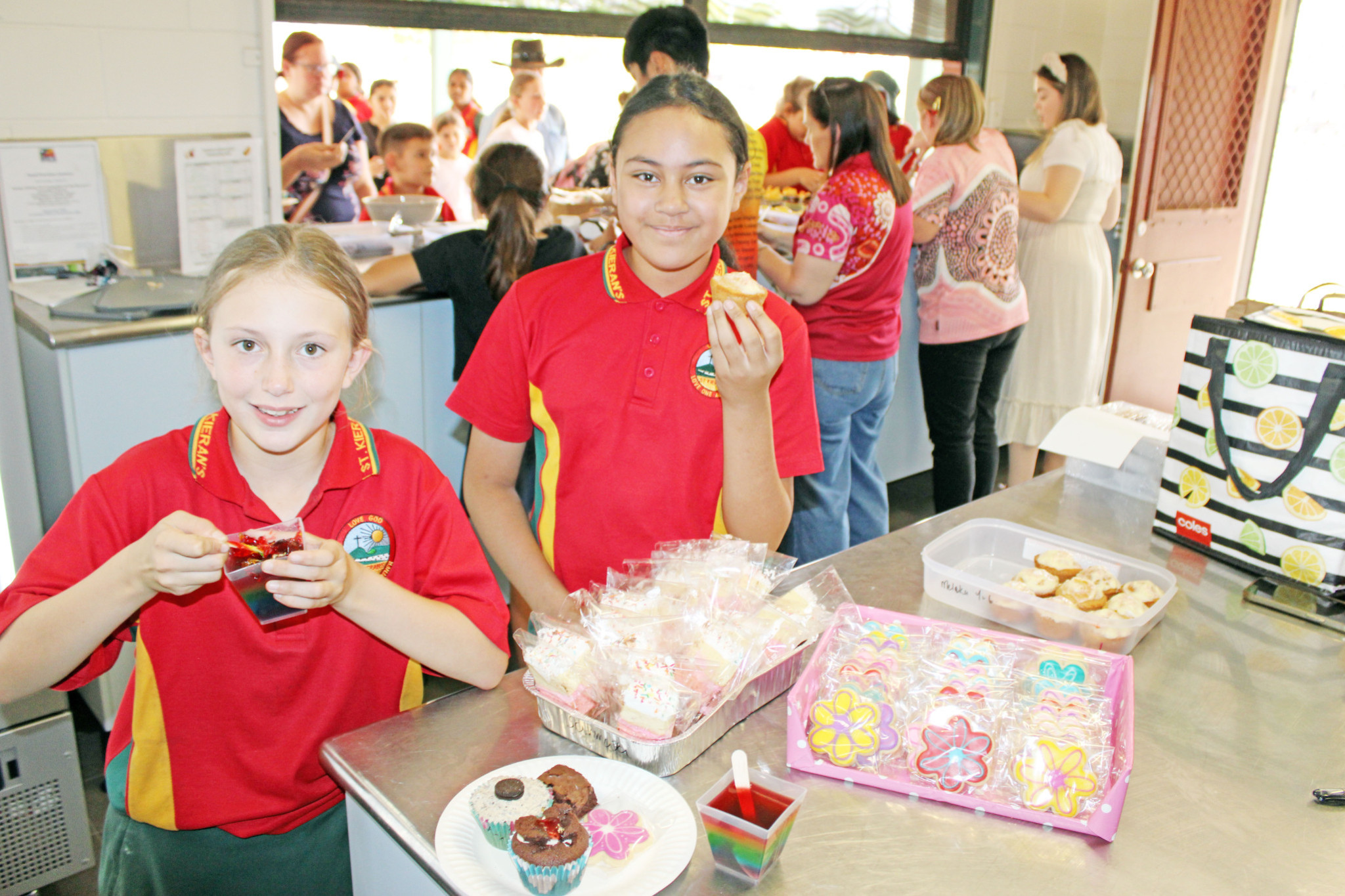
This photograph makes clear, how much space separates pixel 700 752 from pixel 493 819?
267mm

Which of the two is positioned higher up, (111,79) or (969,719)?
(111,79)

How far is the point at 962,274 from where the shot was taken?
3416 mm

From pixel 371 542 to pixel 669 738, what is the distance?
475mm

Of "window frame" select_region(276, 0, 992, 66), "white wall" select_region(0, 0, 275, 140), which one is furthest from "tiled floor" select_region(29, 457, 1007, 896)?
"window frame" select_region(276, 0, 992, 66)

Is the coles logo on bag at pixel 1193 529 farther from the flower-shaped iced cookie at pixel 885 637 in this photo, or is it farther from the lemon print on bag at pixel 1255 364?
the flower-shaped iced cookie at pixel 885 637

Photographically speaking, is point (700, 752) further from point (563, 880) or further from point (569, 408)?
point (569, 408)

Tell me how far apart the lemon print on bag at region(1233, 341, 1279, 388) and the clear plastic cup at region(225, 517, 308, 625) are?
1.47m

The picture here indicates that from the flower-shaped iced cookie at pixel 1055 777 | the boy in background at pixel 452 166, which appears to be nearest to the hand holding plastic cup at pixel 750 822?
the flower-shaped iced cookie at pixel 1055 777

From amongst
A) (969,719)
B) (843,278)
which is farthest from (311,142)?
(969,719)

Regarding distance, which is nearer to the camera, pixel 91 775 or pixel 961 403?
pixel 91 775

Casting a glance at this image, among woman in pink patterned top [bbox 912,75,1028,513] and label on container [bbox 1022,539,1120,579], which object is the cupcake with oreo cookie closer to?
label on container [bbox 1022,539,1120,579]

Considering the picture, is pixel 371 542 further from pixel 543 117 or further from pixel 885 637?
pixel 543 117

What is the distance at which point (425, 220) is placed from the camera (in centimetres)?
337

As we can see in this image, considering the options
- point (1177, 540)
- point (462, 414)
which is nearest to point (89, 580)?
point (462, 414)
